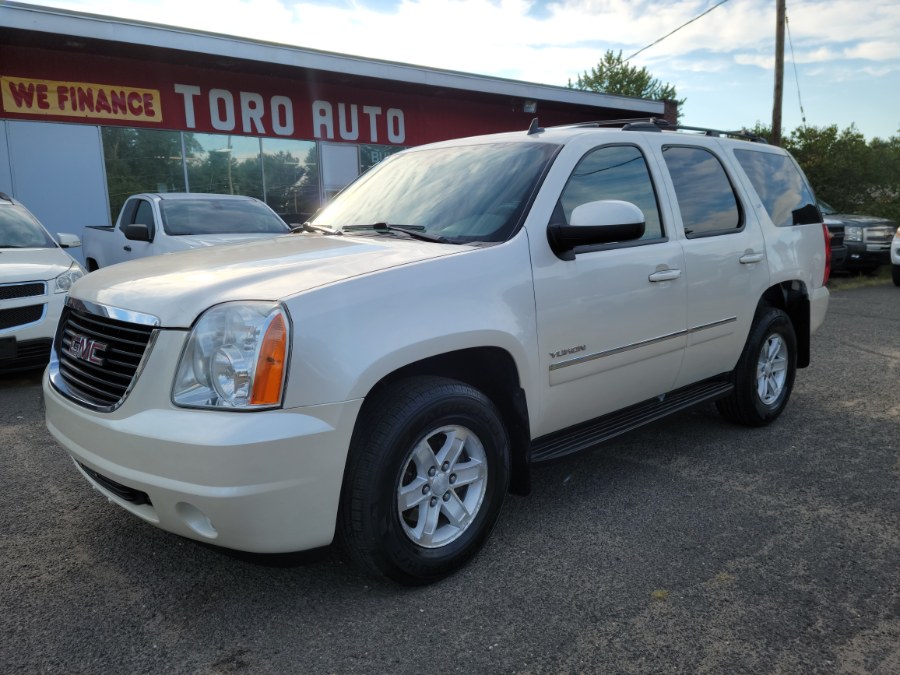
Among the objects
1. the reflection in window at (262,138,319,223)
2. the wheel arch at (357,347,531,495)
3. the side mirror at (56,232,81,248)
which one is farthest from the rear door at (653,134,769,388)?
the reflection in window at (262,138,319,223)

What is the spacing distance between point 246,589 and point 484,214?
6.12 feet

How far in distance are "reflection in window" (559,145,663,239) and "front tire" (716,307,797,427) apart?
1.25m

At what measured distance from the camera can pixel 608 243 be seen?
340 cm

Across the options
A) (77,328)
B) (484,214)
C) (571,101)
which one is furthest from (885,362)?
(571,101)

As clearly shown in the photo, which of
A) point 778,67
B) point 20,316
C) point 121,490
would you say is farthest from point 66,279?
point 778,67

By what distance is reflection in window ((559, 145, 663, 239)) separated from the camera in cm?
339

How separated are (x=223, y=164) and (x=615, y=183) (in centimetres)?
1188

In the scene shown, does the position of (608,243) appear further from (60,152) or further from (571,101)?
(571,101)

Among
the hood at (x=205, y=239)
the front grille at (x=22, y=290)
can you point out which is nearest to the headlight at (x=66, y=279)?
the front grille at (x=22, y=290)

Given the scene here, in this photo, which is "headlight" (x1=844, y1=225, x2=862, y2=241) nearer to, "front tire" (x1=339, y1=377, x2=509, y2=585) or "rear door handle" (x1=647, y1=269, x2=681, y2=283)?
"rear door handle" (x1=647, y1=269, x2=681, y2=283)

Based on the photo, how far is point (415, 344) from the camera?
8.46ft

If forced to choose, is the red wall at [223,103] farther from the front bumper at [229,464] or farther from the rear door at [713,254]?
the front bumper at [229,464]

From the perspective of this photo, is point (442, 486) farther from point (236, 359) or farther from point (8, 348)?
point (8, 348)

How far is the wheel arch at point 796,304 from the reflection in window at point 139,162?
37.4ft
